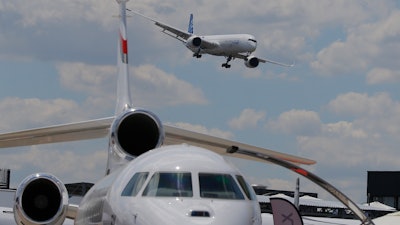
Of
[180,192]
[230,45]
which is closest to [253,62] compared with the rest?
[230,45]

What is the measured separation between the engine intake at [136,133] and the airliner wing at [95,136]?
2.20 ft

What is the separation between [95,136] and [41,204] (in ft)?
8.08

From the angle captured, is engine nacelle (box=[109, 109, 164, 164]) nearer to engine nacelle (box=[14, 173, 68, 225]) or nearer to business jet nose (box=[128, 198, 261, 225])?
engine nacelle (box=[14, 173, 68, 225])

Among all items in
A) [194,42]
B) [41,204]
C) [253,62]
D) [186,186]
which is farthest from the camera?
[194,42]

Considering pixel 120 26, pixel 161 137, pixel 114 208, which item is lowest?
pixel 114 208

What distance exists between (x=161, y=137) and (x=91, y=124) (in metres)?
2.01

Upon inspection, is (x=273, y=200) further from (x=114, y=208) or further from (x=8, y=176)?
(x=8, y=176)

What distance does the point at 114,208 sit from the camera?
55.3ft

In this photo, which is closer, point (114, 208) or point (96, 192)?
point (114, 208)

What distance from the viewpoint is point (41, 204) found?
77.9 ft

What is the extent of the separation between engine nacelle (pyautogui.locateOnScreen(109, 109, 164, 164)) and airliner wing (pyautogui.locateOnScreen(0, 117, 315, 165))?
0.67 m

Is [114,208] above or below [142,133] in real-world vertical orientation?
below

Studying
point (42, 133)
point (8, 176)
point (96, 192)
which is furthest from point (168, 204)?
point (8, 176)

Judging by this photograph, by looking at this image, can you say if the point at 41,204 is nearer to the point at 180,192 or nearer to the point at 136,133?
the point at 136,133
